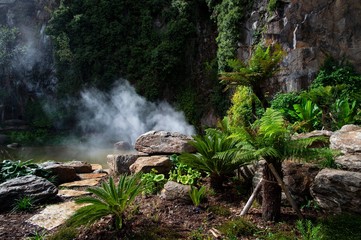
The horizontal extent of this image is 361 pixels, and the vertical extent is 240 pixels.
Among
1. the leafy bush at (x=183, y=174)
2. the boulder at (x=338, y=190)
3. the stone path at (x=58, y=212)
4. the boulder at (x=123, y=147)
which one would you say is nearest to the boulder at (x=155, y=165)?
the leafy bush at (x=183, y=174)

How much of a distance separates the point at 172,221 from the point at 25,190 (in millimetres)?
2478

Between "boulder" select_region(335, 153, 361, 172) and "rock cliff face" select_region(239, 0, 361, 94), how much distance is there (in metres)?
6.57

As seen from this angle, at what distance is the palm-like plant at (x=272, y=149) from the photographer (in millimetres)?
3371

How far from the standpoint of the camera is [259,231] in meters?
3.36

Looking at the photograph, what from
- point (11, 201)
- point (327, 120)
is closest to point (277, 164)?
point (11, 201)

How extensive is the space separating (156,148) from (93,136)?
13649mm

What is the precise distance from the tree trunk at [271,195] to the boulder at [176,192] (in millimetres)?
1122

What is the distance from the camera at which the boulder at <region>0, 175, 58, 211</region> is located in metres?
4.49

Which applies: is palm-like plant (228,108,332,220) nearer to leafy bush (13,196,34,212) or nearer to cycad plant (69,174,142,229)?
cycad plant (69,174,142,229)

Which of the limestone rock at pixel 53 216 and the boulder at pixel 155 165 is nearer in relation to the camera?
the limestone rock at pixel 53 216

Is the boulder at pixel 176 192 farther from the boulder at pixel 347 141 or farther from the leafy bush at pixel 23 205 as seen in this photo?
the boulder at pixel 347 141

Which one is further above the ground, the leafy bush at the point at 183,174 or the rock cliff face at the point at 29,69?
the rock cliff face at the point at 29,69

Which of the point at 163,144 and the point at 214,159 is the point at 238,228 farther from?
the point at 163,144

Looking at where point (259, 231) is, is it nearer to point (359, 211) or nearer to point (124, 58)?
point (359, 211)
